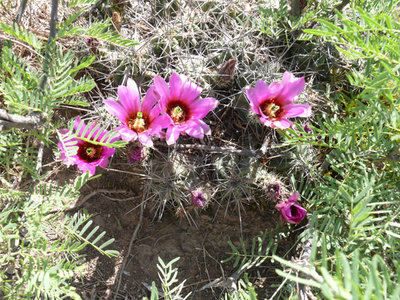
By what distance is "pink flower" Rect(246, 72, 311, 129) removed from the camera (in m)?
1.89

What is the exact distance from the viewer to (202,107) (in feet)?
6.38

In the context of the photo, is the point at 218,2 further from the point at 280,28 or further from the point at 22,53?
the point at 22,53

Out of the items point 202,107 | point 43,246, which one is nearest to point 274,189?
point 202,107

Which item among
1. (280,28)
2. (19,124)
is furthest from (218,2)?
(19,124)

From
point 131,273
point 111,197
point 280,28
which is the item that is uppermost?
point 280,28

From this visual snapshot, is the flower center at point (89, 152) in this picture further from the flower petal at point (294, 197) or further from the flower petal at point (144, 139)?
the flower petal at point (294, 197)

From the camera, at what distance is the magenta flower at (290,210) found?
203 cm

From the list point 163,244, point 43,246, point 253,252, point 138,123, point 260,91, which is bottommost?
point 163,244

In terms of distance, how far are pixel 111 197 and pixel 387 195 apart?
5.20ft

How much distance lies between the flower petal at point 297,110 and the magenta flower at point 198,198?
24.0 inches

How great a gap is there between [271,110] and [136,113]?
71 centimetres

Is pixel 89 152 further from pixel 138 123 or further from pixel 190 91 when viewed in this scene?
pixel 190 91

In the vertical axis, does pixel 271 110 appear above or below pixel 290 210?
above

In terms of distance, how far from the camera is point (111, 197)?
240cm
